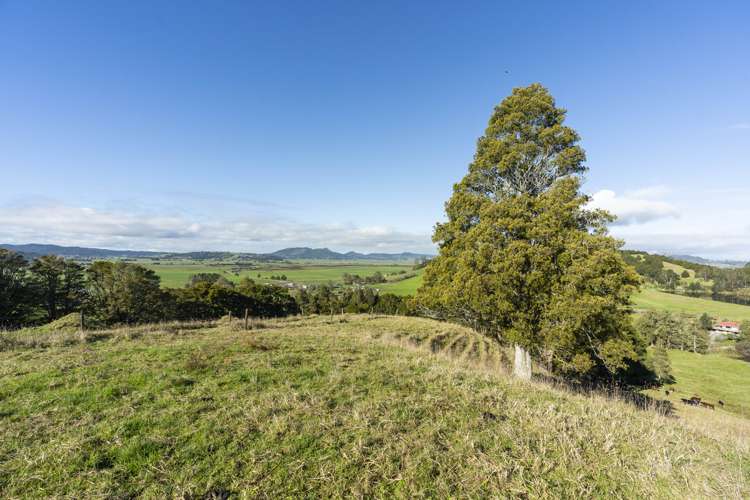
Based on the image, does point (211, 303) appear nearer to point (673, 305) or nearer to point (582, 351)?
point (582, 351)

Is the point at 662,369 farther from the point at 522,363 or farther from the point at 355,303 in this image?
the point at 355,303

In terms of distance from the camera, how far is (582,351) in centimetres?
1039

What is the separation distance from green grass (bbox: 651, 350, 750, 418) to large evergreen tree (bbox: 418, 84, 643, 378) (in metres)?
32.4

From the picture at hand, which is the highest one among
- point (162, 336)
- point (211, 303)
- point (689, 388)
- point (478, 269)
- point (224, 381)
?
point (478, 269)

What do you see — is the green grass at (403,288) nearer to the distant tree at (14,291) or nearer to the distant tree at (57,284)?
the distant tree at (57,284)

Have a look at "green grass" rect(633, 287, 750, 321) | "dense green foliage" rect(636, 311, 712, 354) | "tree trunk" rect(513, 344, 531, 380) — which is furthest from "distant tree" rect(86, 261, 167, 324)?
"green grass" rect(633, 287, 750, 321)

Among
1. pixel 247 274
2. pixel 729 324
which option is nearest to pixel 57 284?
pixel 247 274

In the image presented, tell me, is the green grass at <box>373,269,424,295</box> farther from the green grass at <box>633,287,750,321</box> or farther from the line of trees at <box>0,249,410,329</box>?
the green grass at <box>633,287,750,321</box>

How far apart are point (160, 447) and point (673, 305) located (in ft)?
430

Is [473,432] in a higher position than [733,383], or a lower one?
higher

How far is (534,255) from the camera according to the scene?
34.2 feet

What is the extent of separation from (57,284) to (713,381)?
313ft

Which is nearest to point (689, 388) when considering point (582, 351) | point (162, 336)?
point (582, 351)

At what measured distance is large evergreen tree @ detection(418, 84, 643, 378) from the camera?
9.88m
